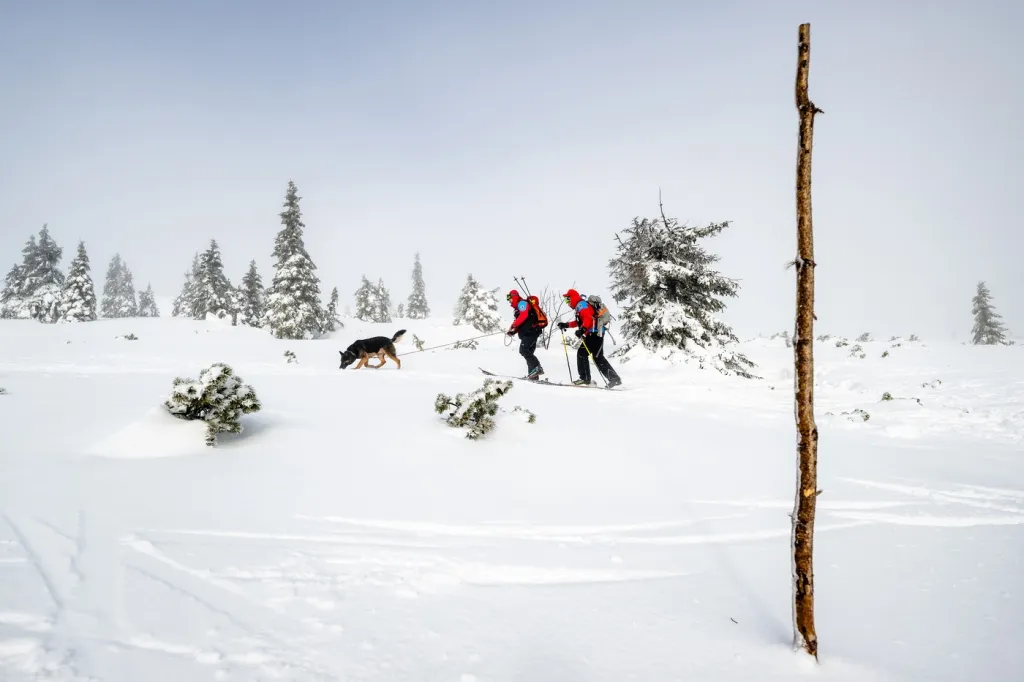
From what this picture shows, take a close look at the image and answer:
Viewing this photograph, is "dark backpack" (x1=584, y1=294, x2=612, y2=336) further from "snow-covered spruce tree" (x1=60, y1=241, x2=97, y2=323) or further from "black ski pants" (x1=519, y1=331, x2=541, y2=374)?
"snow-covered spruce tree" (x1=60, y1=241, x2=97, y2=323)

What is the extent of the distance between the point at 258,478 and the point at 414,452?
160 centimetres

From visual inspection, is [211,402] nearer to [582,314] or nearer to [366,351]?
[582,314]

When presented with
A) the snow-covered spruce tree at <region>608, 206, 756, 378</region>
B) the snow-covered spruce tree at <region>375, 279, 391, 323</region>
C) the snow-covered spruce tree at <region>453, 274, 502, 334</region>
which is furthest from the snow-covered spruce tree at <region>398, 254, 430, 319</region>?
the snow-covered spruce tree at <region>608, 206, 756, 378</region>

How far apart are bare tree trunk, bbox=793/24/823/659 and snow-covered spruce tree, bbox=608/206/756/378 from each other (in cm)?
1388

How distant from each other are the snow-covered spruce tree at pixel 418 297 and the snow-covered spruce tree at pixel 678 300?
5485 cm

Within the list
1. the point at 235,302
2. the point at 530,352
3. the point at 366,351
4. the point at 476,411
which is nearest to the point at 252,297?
the point at 235,302

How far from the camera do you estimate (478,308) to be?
4834 cm

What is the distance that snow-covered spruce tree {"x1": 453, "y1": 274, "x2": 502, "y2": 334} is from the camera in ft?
158

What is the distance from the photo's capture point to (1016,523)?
152 inches

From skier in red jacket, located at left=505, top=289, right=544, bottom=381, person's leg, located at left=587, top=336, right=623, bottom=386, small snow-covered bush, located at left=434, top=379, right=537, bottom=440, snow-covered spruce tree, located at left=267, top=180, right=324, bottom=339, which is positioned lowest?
small snow-covered bush, located at left=434, top=379, right=537, bottom=440

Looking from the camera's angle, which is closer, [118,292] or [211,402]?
[211,402]

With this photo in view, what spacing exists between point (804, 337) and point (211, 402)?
18.3ft

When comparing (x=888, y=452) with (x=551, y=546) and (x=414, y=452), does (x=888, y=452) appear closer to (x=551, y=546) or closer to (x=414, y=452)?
(x=551, y=546)

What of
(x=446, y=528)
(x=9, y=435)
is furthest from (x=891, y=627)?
(x=9, y=435)
